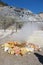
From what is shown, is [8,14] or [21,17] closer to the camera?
[21,17]

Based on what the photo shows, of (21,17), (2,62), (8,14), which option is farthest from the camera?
(8,14)

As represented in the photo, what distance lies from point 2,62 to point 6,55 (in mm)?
862

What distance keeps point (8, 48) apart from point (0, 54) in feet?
1.78

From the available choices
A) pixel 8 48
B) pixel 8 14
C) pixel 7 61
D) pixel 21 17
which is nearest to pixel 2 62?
pixel 7 61

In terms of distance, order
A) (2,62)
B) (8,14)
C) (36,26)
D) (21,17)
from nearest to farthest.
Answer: (2,62), (36,26), (21,17), (8,14)

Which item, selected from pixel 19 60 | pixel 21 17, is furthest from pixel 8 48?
pixel 21 17

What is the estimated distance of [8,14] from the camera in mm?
31156

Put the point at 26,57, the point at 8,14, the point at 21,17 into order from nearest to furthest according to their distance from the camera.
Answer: the point at 26,57
the point at 21,17
the point at 8,14

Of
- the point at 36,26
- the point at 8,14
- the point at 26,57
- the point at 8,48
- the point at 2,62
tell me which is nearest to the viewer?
the point at 2,62

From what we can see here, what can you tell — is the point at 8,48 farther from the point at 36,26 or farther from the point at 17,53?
the point at 36,26

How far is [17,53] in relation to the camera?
8.92 metres

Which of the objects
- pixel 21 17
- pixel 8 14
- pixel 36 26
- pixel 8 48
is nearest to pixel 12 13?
pixel 8 14

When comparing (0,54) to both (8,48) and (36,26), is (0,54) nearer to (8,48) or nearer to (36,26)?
(8,48)

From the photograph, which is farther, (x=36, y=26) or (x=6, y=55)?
(x=36, y=26)
